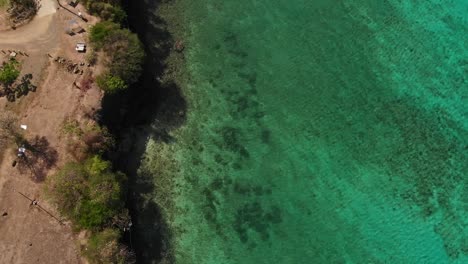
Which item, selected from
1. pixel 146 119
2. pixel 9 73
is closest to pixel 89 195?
pixel 146 119

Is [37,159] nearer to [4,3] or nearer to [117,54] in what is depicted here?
[117,54]

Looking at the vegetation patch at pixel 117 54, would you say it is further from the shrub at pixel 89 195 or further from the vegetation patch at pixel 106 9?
the shrub at pixel 89 195

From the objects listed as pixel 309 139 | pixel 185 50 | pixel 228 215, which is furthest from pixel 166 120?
pixel 309 139

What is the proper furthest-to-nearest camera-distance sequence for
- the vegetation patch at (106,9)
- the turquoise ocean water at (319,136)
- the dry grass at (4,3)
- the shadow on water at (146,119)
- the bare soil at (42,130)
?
the dry grass at (4,3)
the vegetation patch at (106,9)
the turquoise ocean water at (319,136)
the shadow on water at (146,119)
the bare soil at (42,130)

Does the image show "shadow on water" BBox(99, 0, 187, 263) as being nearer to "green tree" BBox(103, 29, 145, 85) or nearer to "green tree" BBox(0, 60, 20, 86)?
"green tree" BBox(103, 29, 145, 85)

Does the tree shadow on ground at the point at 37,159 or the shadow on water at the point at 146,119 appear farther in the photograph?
the shadow on water at the point at 146,119

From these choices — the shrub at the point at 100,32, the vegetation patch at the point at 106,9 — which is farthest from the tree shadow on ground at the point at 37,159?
the vegetation patch at the point at 106,9
